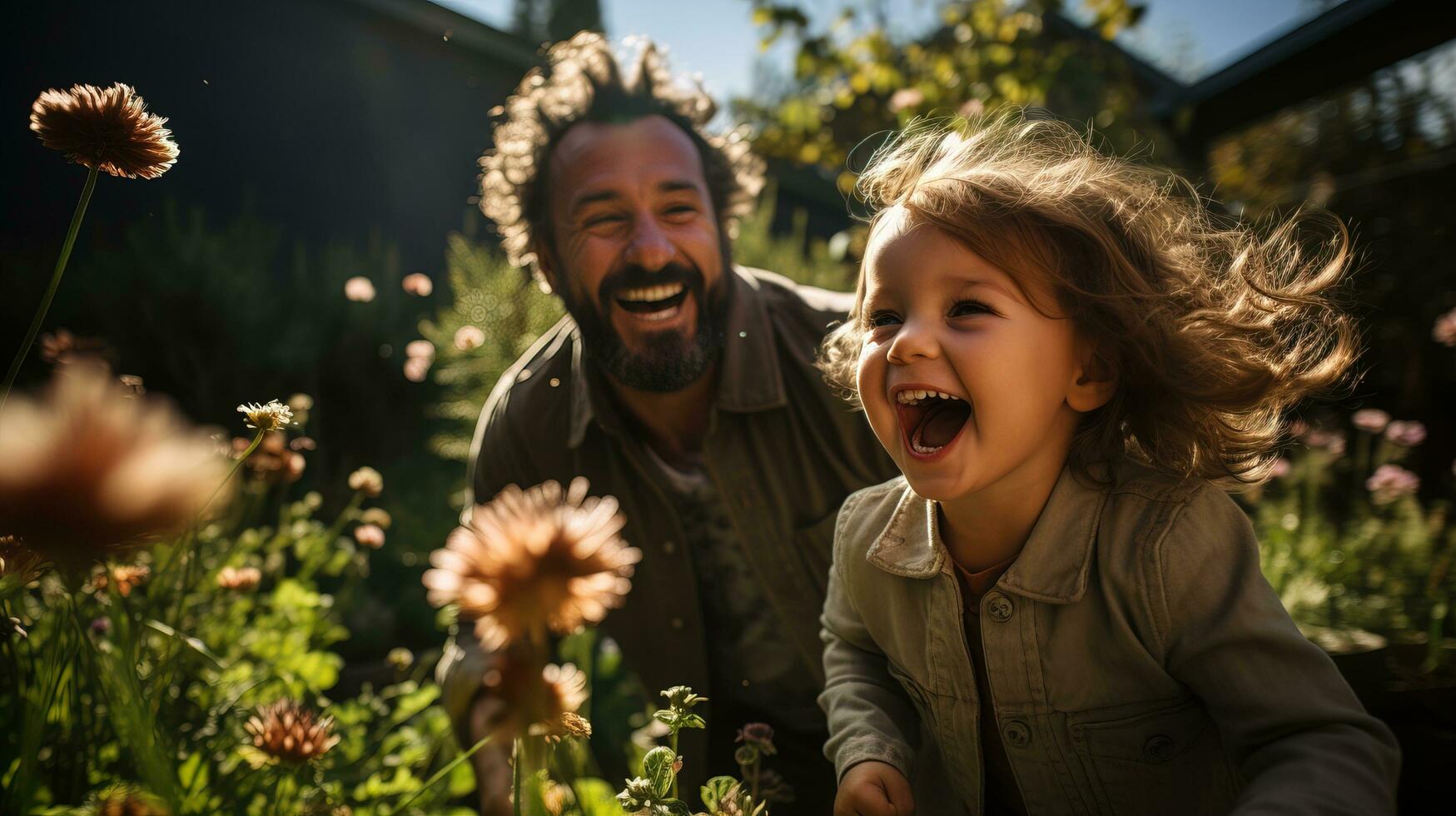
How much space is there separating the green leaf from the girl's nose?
0.58 metres

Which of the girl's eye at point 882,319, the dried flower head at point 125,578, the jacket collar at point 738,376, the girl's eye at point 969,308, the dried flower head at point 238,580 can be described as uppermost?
the jacket collar at point 738,376

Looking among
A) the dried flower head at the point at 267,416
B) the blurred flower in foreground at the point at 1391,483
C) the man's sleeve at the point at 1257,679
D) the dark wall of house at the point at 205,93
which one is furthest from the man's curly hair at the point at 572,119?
the blurred flower in foreground at the point at 1391,483

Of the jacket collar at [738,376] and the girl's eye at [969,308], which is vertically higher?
the jacket collar at [738,376]

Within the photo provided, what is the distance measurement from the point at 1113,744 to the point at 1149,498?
354 millimetres

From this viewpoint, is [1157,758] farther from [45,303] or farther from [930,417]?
[45,303]

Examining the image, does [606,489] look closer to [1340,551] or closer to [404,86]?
[1340,551]

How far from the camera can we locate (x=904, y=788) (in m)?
1.20

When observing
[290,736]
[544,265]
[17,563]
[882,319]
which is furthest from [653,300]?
[17,563]

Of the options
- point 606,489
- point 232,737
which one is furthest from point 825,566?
point 232,737

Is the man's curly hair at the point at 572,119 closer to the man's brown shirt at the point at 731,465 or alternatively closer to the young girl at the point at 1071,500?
the man's brown shirt at the point at 731,465

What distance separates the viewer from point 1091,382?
1285mm

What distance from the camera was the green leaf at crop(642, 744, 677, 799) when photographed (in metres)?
0.97

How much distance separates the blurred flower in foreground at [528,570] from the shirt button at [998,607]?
80 cm

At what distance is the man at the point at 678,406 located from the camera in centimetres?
206
